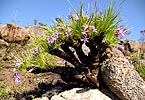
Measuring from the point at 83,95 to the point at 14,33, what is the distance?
6456 mm

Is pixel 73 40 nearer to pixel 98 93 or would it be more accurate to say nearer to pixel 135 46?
pixel 98 93

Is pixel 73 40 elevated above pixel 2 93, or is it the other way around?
pixel 73 40

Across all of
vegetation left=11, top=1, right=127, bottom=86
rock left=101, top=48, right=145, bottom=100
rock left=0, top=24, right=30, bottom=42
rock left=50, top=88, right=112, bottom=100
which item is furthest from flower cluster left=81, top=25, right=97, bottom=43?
rock left=0, top=24, right=30, bottom=42

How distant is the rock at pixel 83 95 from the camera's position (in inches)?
196

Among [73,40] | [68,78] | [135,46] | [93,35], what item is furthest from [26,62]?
[135,46]

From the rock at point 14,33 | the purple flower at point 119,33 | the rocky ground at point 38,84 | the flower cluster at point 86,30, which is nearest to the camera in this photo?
the flower cluster at point 86,30

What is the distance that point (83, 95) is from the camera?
507cm

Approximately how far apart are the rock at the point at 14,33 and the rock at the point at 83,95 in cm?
595

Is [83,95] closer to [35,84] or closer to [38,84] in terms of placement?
[38,84]

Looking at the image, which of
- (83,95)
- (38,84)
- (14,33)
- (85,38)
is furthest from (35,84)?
(14,33)

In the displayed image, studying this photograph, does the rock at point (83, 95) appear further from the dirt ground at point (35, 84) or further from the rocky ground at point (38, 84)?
the dirt ground at point (35, 84)

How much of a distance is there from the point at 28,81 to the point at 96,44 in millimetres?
2903

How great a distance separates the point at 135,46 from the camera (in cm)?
1216

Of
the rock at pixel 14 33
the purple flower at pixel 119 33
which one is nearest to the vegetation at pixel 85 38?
the purple flower at pixel 119 33
